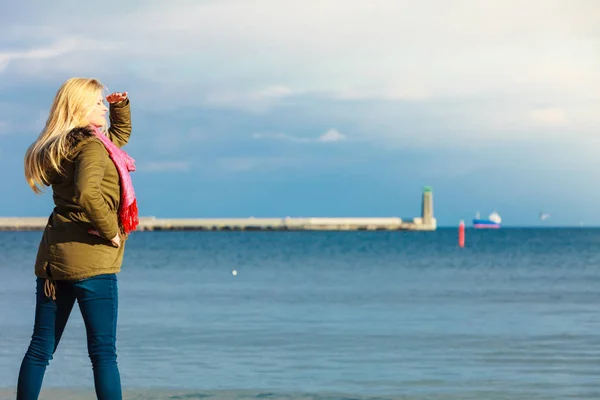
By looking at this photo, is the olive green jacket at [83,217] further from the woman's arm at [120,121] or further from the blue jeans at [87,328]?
the woman's arm at [120,121]

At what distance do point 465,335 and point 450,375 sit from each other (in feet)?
13.0

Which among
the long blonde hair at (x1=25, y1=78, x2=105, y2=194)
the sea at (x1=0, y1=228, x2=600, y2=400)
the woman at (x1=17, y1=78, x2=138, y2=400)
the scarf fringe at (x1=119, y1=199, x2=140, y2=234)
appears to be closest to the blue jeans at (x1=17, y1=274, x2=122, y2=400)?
the woman at (x1=17, y1=78, x2=138, y2=400)

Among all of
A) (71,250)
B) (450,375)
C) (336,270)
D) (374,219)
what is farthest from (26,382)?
(374,219)

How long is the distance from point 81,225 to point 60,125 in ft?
1.56

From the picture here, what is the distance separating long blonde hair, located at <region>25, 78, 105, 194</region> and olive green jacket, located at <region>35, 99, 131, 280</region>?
0.13 feet

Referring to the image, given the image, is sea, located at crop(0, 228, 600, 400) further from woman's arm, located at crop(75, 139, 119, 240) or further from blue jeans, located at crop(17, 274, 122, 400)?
woman's arm, located at crop(75, 139, 119, 240)

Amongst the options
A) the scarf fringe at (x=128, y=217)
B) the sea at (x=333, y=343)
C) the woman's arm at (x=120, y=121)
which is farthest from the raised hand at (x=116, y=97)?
the sea at (x=333, y=343)

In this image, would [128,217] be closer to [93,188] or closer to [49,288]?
[93,188]

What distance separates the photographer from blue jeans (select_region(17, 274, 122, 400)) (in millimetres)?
4953

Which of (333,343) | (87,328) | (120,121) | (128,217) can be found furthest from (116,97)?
(333,343)

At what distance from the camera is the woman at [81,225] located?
16.1 feet

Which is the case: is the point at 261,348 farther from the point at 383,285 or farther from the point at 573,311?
the point at 383,285

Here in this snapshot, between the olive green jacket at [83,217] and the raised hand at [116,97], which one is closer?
the olive green jacket at [83,217]

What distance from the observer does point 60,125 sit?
5.01m
